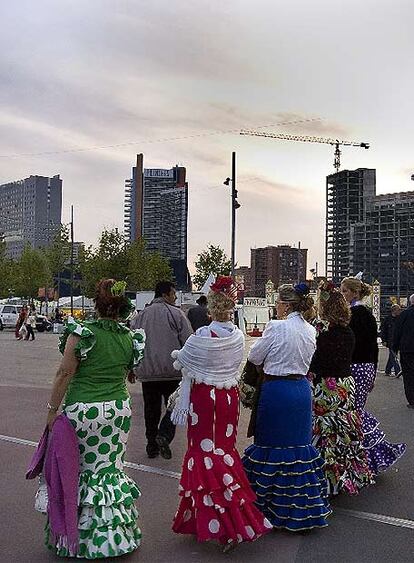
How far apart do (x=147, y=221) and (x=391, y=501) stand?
3515 inches

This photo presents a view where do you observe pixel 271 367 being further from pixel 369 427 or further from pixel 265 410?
pixel 369 427

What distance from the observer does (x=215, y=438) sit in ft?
16.9

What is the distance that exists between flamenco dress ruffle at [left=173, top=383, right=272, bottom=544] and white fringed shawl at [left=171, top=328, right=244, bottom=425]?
0.19ft

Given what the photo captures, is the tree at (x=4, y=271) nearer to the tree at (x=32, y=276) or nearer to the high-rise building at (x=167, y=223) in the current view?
the tree at (x=32, y=276)

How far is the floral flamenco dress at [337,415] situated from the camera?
20.4ft

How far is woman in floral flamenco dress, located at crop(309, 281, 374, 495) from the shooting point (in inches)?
245

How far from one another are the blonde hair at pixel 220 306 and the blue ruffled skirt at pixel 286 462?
2.12ft

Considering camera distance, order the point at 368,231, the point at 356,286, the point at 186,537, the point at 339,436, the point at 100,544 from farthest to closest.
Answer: the point at 368,231
the point at 356,286
the point at 339,436
the point at 186,537
the point at 100,544

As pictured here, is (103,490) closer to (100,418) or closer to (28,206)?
(100,418)

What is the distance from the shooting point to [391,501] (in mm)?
6293

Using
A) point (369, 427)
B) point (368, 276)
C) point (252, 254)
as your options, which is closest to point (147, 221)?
point (368, 276)

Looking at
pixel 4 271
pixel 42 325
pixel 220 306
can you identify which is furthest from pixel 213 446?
pixel 4 271

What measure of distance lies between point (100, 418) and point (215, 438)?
34.7 inches

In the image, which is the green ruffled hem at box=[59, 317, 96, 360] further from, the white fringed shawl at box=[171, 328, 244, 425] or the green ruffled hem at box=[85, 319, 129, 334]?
the white fringed shawl at box=[171, 328, 244, 425]
